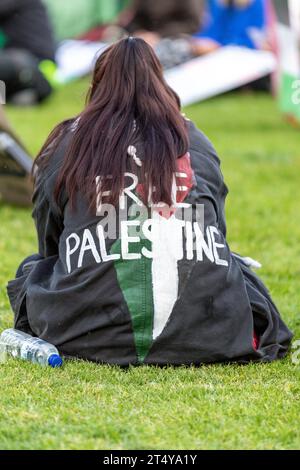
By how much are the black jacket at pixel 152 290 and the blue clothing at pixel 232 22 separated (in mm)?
8169

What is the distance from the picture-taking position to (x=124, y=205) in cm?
355

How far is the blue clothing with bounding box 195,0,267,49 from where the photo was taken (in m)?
11.6

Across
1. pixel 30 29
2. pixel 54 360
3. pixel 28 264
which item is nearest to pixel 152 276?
pixel 54 360

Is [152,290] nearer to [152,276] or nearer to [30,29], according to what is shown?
[152,276]

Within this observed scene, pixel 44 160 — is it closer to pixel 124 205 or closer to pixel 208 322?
pixel 124 205

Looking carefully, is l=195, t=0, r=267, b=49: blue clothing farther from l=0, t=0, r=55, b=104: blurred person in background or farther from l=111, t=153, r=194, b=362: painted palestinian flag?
l=111, t=153, r=194, b=362: painted palestinian flag

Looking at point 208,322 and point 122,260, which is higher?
point 122,260

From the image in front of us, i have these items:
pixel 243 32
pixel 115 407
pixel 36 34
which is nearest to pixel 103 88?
pixel 115 407

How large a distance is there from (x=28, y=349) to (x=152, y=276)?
0.53 metres

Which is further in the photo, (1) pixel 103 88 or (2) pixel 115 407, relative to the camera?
(1) pixel 103 88

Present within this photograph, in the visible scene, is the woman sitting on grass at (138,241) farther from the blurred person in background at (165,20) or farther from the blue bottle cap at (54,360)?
the blurred person in background at (165,20)

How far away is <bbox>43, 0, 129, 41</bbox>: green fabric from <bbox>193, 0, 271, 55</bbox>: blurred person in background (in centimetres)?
167

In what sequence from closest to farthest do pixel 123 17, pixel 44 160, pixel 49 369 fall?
pixel 49 369 → pixel 44 160 → pixel 123 17
